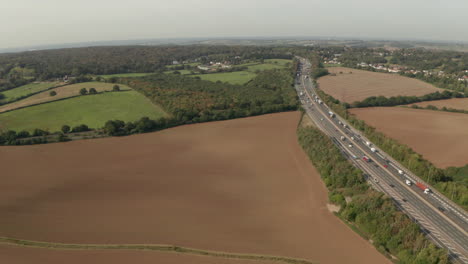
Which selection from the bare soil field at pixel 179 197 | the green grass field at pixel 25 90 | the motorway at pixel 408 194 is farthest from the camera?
the green grass field at pixel 25 90

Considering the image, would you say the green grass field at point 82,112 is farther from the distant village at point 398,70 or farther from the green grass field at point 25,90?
the distant village at point 398,70

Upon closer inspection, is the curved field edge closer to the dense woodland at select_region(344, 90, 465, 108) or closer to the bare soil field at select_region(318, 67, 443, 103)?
the dense woodland at select_region(344, 90, 465, 108)

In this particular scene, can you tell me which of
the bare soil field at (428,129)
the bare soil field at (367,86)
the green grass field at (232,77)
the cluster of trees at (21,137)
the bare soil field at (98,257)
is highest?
the green grass field at (232,77)

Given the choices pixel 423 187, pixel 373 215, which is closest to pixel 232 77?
pixel 423 187

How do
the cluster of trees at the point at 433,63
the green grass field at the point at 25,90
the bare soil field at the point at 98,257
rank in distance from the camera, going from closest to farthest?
the bare soil field at the point at 98,257 → the green grass field at the point at 25,90 → the cluster of trees at the point at 433,63

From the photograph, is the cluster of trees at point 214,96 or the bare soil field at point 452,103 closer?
the cluster of trees at point 214,96

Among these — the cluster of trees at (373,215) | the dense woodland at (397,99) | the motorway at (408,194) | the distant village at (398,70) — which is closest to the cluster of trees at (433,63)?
the distant village at (398,70)
